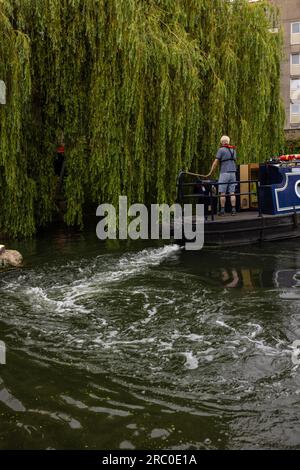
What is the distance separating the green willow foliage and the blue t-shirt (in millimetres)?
1147

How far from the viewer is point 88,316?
22.7 feet

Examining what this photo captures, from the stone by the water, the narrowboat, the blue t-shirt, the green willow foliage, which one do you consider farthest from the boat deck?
the stone by the water

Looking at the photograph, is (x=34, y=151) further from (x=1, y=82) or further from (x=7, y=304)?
(x=7, y=304)

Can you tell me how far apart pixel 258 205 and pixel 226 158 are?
140cm

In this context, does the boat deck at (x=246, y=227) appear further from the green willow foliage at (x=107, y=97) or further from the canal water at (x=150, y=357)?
the canal water at (x=150, y=357)

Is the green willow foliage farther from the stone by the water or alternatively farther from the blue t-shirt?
the stone by the water

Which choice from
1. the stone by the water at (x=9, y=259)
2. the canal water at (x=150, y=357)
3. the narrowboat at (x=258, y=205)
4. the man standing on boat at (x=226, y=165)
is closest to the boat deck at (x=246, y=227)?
the narrowboat at (x=258, y=205)

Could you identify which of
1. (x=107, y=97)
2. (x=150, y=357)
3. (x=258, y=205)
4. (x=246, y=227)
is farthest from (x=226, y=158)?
(x=150, y=357)

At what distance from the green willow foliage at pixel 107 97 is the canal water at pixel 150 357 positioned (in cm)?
355

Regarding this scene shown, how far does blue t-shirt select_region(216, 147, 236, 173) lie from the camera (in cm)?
1189

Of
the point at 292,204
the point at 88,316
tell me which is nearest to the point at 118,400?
the point at 88,316

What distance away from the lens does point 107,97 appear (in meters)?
12.3

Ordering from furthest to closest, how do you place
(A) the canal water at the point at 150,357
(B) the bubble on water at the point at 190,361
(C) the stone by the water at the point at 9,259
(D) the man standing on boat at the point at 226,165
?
1. (D) the man standing on boat at the point at 226,165
2. (C) the stone by the water at the point at 9,259
3. (B) the bubble on water at the point at 190,361
4. (A) the canal water at the point at 150,357

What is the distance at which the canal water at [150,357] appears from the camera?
4.10 metres
